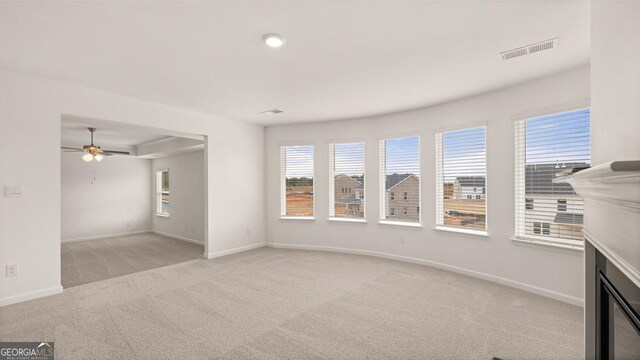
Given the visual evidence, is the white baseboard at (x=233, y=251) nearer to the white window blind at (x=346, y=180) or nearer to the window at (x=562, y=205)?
the white window blind at (x=346, y=180)

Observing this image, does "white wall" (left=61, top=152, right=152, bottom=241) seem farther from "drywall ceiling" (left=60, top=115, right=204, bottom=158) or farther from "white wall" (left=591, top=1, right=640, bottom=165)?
"white wall" (left=591, top=1, right=640, bottom=165)

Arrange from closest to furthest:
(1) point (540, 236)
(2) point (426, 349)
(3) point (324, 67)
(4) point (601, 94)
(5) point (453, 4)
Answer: (4) point (601, 94)
(5) point (453, 4)
(2) point (426, 349)
(3) point (324, 67)
(1) point (540, 236)

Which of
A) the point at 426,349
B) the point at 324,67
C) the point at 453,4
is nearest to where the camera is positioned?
the point at 453,4

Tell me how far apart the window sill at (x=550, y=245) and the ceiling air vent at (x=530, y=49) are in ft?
7.26

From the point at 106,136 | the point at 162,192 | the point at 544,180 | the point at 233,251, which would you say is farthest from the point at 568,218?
the point at 162,192

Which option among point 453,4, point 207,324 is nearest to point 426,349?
point 207,324

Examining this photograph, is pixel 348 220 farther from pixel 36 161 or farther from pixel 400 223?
pixel 36 161

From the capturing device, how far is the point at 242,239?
20.1ft

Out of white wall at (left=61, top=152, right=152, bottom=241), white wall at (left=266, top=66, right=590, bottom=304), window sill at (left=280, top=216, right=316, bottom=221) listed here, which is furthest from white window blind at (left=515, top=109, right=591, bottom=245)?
white wall at (left=61, top=152, right=152, bottom=241)

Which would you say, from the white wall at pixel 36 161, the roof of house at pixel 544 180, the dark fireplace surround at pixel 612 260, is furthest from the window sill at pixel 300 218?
the dark fireplace surround at pixel 612 260

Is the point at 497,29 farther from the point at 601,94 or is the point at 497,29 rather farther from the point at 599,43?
the point at 601,94

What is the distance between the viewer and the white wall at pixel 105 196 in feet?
24.9

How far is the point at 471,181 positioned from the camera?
448cm

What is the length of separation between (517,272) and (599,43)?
320 cm
